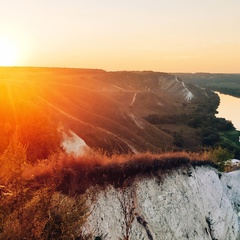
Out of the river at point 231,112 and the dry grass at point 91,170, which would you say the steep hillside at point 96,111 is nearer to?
the river at point 231,112

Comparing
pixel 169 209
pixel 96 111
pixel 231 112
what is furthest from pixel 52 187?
pixel 231 112

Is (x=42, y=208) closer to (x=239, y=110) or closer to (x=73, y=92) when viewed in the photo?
(x=73, y=92)

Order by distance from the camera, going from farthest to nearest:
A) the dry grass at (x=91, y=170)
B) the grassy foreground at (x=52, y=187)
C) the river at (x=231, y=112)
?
the river at (x=231, y=112), the dry grass at (x=91, y=170), the grassy foreground at (x=52, y=187)

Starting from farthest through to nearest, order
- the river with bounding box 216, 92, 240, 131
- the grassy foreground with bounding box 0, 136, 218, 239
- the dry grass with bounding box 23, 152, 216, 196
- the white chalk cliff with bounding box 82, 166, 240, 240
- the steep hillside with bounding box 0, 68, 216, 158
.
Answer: the river with bounding box 216, 92, 240, 131
the steep hillside with bounding box 0, 68, 216, 158
the white chalk cliff with bounding box 82, 166, 240, 240
the dry grass with bounding box 23, 152, 216, 196
the grassy foreground with bounding box 0, 136, 218, 239

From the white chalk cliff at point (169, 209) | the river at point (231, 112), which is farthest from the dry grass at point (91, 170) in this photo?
the river at point (231, 112)

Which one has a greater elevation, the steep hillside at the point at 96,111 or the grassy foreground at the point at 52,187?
the grassy foreground at the point at 52,187

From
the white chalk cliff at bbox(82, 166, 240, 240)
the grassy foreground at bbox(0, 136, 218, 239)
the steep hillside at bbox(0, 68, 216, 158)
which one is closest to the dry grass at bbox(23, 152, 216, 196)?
the grassy foreground at bbox(0, 136, 218, 239)

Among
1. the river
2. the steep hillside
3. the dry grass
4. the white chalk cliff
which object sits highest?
the dry grass

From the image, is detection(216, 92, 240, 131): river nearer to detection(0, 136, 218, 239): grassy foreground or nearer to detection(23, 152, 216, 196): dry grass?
detection(23, 152, 216, 196): dry grass
